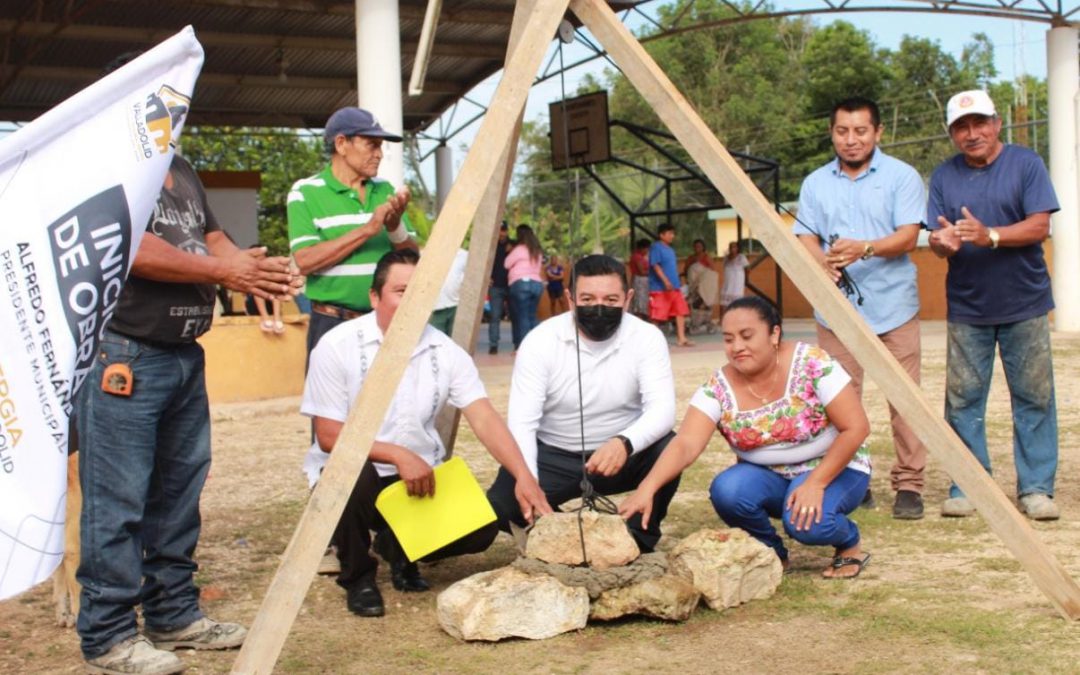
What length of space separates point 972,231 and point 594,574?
231cm

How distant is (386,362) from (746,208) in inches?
50.6

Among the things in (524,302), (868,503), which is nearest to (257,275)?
(868,503)

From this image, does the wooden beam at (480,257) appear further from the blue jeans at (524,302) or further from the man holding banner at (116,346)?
the blue jeans at (524,302)

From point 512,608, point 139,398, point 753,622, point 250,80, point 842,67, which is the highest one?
point 842,67

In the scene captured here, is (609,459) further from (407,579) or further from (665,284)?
(665,284)

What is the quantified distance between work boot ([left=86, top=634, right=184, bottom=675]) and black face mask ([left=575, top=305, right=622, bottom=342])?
1.92 metres

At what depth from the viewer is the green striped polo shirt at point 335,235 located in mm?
4957

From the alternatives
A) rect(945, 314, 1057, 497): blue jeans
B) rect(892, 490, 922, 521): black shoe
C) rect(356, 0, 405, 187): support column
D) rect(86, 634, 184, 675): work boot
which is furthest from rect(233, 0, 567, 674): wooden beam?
rect(356, 0, 405, 187): support column

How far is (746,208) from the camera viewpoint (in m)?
4.04

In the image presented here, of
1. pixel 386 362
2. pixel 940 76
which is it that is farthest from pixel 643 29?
pixel 940 76

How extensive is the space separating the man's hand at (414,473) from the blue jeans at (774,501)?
42.4 inches

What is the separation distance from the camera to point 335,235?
4973 millimetres

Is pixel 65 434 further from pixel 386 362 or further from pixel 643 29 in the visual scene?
pixel 643 29

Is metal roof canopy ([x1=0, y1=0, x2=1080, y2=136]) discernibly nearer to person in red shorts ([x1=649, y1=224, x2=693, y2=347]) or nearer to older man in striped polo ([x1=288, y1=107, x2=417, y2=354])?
person in red shorts ([x1=649, y1=224, x2=693, y2=347])
